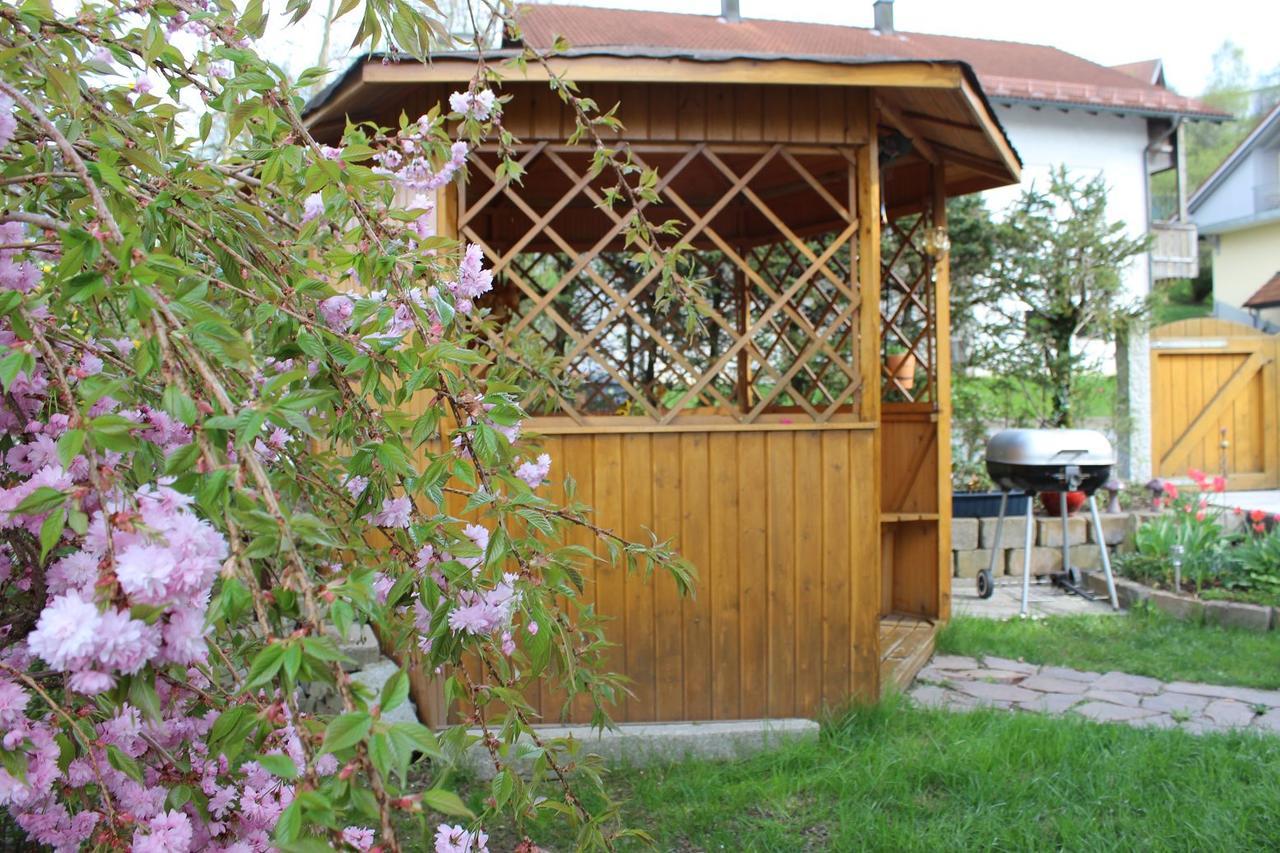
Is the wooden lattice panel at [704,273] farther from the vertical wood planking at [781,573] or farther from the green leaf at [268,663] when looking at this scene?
the green leaf at [268,663]

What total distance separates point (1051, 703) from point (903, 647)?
0.76m

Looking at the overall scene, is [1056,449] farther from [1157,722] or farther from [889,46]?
[889,46]

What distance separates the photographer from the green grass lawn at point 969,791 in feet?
10.2

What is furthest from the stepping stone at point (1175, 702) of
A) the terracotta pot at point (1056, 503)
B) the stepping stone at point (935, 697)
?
the terracotta pot at point (1056, 503)

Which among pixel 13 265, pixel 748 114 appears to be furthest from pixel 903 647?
pixel 13 265

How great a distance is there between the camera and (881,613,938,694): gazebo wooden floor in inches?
182

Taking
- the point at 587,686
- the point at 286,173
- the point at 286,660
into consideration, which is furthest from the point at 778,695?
the point at 286,660

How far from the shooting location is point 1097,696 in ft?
15.4

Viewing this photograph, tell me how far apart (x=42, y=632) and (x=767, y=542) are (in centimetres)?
344

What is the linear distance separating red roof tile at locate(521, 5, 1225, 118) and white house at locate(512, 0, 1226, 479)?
2 centimetres

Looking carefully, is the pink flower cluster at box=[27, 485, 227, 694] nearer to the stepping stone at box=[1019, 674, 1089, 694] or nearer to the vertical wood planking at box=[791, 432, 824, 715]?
the vertical wood planking at box=[791, 432, 824, 715]

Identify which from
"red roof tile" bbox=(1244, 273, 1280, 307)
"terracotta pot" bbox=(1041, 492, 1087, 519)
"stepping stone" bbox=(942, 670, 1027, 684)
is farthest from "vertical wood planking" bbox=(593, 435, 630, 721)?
"red roof tile" bbox=(1244, 273, 1280, 307)

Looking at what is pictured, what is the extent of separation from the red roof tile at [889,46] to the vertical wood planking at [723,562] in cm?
944

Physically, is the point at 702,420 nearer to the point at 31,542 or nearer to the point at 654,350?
the point at 31,542
